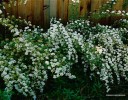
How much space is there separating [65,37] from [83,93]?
0.81 metres

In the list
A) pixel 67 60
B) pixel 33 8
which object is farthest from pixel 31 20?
pixel 67 60

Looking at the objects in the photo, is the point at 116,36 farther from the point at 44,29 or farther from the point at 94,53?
the point at 44,29

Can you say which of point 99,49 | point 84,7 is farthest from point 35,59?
point 84,7

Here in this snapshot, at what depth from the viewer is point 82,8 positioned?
235 inches

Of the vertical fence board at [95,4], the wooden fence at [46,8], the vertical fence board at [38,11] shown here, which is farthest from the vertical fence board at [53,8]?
the vertical fence board at [95,4]

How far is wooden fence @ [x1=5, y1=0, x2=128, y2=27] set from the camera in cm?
573

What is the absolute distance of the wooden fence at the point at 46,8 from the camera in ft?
18.8

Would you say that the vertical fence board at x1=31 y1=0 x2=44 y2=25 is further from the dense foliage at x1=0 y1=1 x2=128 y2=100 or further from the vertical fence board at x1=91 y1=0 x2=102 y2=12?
the vertical fence board at x1=91 y1=0 x2=102 y2=12

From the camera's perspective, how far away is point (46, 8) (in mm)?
5852

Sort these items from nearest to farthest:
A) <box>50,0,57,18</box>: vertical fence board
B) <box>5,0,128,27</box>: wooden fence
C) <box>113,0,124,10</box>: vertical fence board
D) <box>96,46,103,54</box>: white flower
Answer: <box>96,46,103,54</box>: white flower → <box>5,0,128,27</box>: wooden fence → <box>50,0,57,18</box>: vertical fence board → <box>113,0,124,10</box>: vertical fence board

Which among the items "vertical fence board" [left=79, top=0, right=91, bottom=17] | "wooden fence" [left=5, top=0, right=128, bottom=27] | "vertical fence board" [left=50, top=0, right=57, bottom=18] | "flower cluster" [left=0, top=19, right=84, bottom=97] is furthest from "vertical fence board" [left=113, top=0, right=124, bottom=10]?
"flower cluster" [left=0, top=19, right=84, bottom=97]

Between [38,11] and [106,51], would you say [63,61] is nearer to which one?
[106,51]

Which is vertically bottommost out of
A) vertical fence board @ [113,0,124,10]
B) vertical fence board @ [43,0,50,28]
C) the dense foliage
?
the dense foliage

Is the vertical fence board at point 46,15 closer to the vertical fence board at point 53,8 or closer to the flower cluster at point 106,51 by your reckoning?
the vertical fence board at point 53,8
